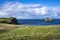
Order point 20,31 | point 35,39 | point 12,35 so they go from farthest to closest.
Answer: point 20,31, point 12,35, point 35,39

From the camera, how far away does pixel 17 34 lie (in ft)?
87.8

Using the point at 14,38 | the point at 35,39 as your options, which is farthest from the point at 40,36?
the point at 14,38

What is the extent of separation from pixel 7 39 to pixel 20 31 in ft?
13.0

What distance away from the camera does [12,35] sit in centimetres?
2619

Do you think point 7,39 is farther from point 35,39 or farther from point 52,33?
point 52,33

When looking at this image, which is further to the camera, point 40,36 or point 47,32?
point 47,32

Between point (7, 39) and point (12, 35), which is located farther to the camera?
point (12, 35)

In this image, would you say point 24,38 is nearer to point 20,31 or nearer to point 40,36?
point 40,36

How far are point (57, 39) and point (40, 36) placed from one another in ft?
7.21

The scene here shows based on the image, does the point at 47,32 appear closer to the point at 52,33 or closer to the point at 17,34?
the point at 52,33

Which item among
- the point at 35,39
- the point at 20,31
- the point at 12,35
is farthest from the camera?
the point at 20,31

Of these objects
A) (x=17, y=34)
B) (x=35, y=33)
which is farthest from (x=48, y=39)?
(x=17, y=34)

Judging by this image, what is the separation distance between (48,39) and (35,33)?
2793 millimetres

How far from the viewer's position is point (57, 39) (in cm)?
2423
